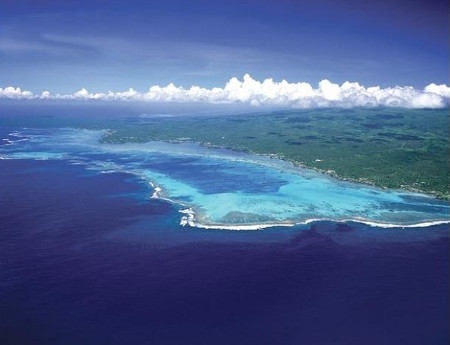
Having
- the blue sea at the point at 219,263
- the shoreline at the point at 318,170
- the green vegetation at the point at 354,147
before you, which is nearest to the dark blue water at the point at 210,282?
the blue sea at the point at 219,263

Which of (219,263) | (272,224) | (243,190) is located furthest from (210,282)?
(243,190)

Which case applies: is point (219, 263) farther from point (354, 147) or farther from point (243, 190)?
point (354, 147)

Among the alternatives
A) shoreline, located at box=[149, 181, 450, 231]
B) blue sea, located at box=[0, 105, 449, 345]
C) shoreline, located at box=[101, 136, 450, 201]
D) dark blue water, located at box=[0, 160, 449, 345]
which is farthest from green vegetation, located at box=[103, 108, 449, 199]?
dark blue water, located at box=[0, 160, 449, 345]

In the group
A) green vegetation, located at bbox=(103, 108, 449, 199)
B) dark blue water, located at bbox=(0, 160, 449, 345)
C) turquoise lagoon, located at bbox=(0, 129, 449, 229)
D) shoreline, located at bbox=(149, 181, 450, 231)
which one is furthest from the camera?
green vegetation, located at bbox=(103, 108, 449, 199)

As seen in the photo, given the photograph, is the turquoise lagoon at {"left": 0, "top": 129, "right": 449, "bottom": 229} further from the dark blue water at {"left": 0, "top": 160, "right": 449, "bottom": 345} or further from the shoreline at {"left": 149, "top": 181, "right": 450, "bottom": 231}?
the dark blue water at {"left": 0, "top": 160, "right": 449, "bottom": 345}

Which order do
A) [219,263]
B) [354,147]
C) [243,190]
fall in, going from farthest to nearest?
[354,147]
[243,190]
[219,263]

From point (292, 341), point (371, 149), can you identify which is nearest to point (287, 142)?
point (371, 149)
